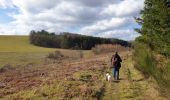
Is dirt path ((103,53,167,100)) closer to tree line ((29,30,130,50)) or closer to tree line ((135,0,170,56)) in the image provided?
tree line ((135,0,170,56))

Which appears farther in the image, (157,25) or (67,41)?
(67,41)

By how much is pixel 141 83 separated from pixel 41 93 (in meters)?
6.51

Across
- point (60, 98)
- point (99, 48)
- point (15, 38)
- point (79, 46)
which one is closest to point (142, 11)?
point (60, 98)

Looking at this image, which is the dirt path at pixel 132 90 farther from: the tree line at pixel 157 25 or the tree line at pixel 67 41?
the tree line at pixel 67 41

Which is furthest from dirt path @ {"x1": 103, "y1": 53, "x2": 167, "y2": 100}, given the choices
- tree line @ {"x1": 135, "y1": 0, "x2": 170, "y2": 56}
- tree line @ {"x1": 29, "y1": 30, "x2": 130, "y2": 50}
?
tree line @ {"x1": 29, "y1": 30, "x2": 130, "y2": 50}

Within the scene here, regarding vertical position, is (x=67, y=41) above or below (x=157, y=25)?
below

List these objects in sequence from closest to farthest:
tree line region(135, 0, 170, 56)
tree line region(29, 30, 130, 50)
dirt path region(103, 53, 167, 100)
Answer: dirt path region(103, 53, 167, 100) → tree line region(135, 0, 170, 56) → tree line region(29, 30, 130, 50)

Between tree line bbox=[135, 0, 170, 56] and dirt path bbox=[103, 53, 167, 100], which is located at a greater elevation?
tree line bbox=[135, 0, 170, 56]

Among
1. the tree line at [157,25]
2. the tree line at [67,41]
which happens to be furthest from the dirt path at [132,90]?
the tree line at [67,41]

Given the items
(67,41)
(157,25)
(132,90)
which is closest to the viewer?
(132,90)

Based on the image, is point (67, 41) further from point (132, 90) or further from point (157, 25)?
point (132, 90)

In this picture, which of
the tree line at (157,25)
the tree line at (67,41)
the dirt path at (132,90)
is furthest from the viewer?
the tree line at (67,41)

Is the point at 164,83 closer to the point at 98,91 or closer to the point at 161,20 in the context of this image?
the point at 98,91

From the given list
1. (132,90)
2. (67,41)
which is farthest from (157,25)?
(67,41)
